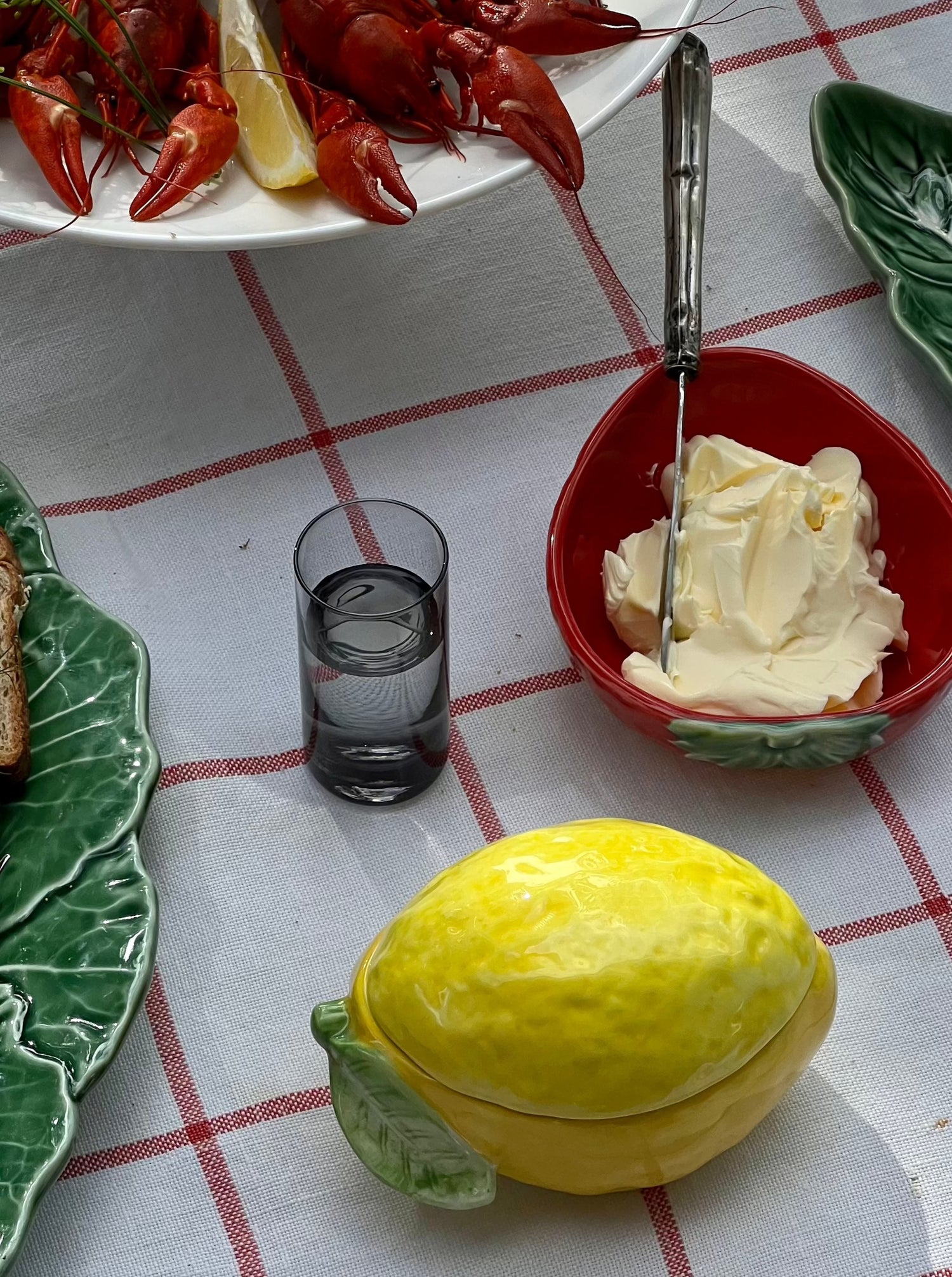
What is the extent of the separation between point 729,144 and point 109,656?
583 millimetres

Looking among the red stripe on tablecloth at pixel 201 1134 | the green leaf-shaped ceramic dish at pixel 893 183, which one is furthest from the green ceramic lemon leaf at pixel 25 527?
the green leaf-shaped ceramic dish at pixel 893 183

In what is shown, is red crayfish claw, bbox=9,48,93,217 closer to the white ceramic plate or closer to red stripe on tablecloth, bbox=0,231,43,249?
the white ceramic plate

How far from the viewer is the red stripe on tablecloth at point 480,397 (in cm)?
89

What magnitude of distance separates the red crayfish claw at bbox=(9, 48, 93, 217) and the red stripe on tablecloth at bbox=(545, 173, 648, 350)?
310 mm

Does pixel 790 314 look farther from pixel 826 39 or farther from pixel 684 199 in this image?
pixel 826 39

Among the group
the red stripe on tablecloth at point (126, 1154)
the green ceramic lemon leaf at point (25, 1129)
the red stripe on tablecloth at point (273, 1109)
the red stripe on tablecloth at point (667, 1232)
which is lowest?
the red stripe on tablecloth at point (667, 1232)

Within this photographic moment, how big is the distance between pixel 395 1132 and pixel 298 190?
1.68 ft

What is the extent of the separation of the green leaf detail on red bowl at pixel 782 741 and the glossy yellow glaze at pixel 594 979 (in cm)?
12

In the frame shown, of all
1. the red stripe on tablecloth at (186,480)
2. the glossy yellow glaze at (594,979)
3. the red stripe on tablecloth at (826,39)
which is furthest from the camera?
the red stripe on tablecloth at (826,39)

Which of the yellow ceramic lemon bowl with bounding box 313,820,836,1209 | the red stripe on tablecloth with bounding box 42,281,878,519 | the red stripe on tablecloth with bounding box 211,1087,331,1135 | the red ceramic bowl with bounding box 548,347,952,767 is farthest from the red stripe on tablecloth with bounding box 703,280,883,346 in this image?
the red stripe on tablecloth with bounding box 211,1087,331,1135

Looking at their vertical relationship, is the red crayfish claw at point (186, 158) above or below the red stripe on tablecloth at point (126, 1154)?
above

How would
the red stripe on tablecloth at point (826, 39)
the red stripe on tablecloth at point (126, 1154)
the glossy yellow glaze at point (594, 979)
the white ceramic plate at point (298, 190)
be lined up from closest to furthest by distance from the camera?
the glossy yellow glaze at point (594, 979) → the red stripe on tablecloth at point (126, 1154) → the white ceramic plate at point (298, 190) → the red stripe on tablecloth at point (826, 39)

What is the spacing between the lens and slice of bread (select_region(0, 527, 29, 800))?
71 centimetres

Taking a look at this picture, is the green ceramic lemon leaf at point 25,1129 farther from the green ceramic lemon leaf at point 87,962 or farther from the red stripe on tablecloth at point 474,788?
the red stripe on tablecloth at point 474,788
